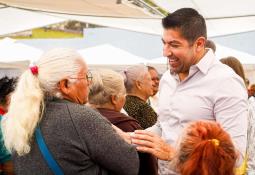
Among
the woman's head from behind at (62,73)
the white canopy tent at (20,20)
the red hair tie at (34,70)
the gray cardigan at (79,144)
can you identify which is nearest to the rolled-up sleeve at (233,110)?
the gray cardigan at (79,144)

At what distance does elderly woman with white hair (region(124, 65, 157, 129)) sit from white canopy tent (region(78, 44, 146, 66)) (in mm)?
6922

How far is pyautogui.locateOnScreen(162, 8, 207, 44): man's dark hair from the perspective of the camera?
2.28 metres

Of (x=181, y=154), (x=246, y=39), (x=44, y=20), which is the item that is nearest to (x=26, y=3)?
(x=44, y=20)

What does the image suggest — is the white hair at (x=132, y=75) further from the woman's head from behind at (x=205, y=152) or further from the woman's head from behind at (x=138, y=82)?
the woman's head from behind at (x=205, y=152)

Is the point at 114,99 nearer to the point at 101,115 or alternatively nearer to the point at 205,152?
the point at 101,115

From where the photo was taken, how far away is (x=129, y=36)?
Answer: 2181 centimetres

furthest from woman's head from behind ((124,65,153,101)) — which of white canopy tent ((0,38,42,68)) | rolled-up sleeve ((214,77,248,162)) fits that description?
white canopy tent ((0,38,42,68))

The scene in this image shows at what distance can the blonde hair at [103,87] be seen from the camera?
314 cm

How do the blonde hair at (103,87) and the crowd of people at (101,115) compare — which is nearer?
the crowd of people at (101,115)

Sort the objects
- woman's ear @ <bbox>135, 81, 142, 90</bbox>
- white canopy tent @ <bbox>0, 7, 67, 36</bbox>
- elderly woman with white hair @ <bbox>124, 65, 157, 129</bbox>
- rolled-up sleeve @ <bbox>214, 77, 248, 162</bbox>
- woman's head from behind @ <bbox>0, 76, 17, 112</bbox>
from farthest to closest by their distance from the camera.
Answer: white canopy tent @ <bbox>0, 7, 67, 36</bbox> → woman's ear @ <bbox>135, 81, 142, 90</bbox> → elderly woman with white hair @ <bbox>124, 65, 157, 129</bbox> → woman's head from behind @ <bbox>0, 76, 17, 112</bbox> → rolled-up sleeve @ <bbox>214, 77, 248, 162</bbox>

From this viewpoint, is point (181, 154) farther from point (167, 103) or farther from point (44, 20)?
point (44, 20)

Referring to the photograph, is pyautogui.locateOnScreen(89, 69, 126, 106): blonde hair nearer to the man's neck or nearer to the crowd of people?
the crowd of people

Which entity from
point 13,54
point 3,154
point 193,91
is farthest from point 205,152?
point 13,54

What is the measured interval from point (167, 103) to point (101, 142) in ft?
1.48
